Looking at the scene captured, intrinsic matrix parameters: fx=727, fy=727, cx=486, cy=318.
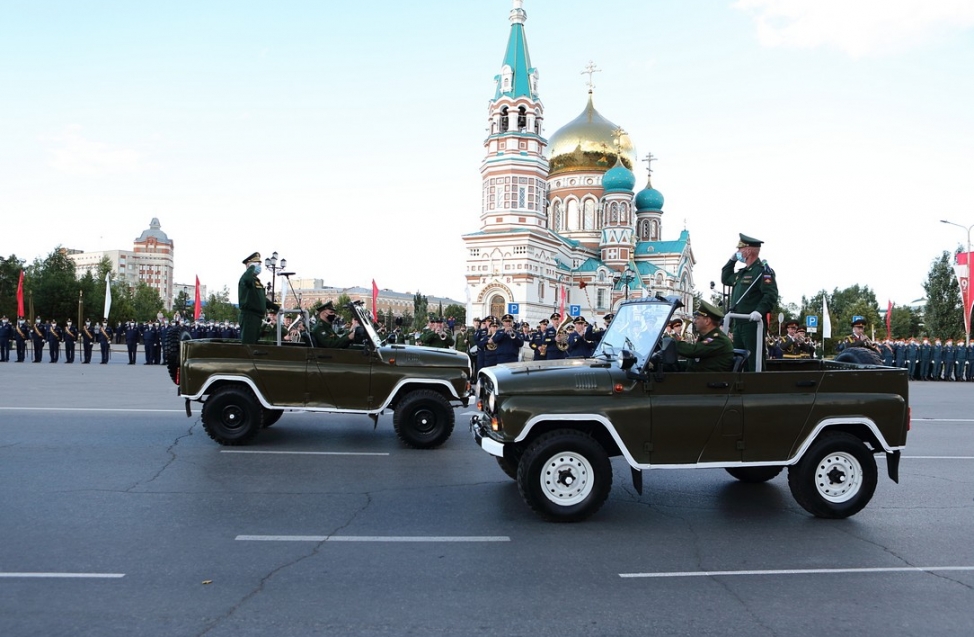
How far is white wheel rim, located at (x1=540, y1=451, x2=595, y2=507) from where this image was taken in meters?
6.19

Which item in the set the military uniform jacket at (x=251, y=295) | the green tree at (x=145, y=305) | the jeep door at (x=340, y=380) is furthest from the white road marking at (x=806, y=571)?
the green tree at (x=145, y=305)

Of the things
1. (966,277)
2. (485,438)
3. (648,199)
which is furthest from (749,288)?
(648,199)

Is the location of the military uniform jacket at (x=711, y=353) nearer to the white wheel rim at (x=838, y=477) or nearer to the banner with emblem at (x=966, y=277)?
the white wheel rim at (x=838, y=477)

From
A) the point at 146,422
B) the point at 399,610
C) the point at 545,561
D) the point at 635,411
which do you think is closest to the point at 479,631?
the point at 399,610

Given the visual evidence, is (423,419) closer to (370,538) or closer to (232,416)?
(232,416)

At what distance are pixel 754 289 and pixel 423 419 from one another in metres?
4.47

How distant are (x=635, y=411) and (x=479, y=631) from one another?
2784 millimetres

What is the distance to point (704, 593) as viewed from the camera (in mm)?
4633

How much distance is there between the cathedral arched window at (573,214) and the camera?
79.8 m

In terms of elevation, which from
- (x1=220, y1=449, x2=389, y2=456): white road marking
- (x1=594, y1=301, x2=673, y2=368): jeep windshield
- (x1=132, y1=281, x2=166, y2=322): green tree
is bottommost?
(x1=220, y1=449, x2=389, y2=456): white road marking

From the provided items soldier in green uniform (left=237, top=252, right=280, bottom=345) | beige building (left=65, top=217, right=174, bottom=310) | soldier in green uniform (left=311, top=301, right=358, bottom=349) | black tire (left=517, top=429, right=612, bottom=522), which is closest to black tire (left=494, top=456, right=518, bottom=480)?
black tire (left=517, top=429, right=612, bottom=522)

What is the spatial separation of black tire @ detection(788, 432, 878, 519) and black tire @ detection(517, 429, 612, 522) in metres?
1.84

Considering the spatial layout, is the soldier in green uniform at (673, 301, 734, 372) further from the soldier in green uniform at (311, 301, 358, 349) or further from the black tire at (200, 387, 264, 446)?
the black tire at (200, 387, 264, 446)

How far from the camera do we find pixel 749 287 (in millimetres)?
7832
